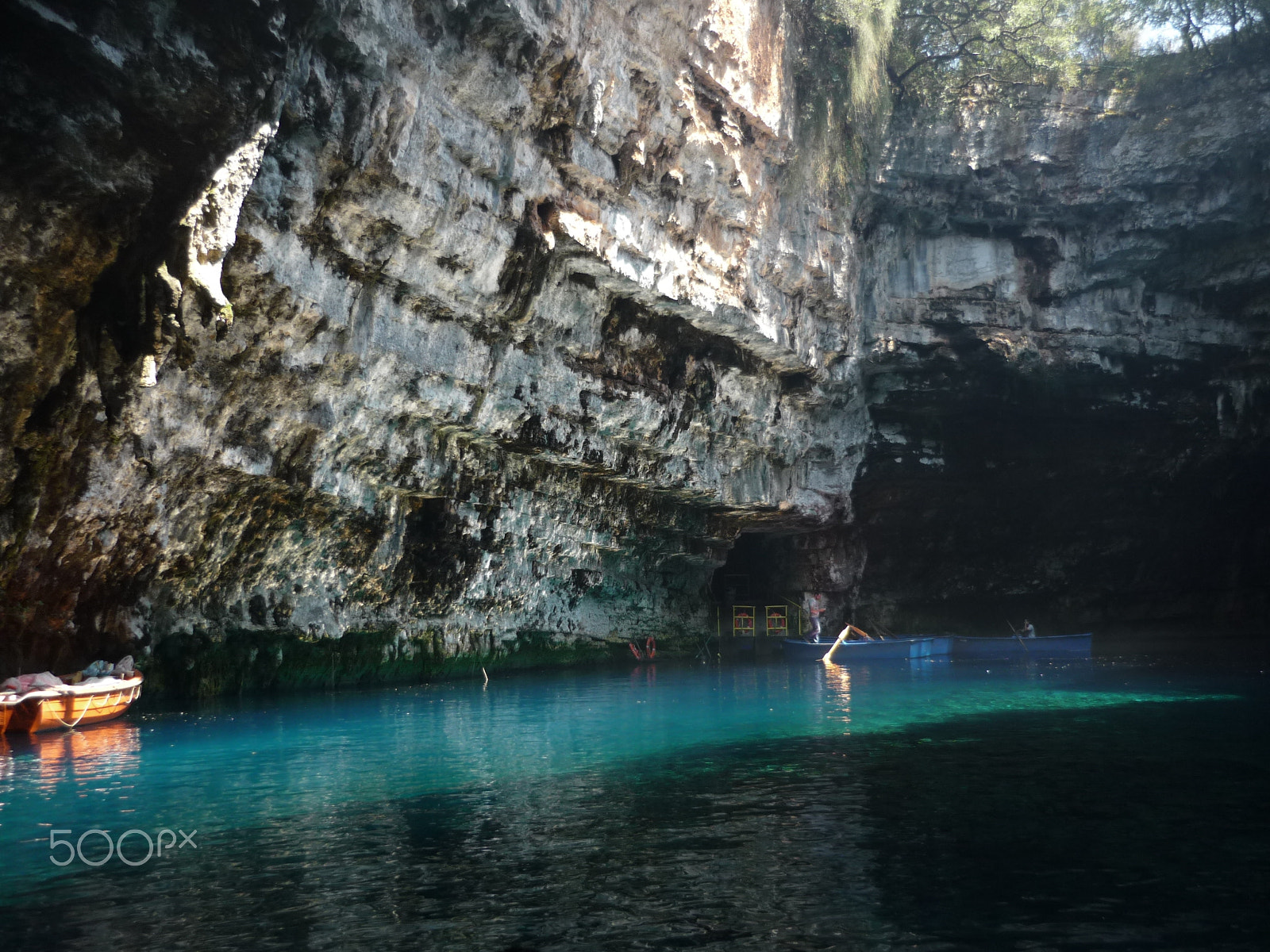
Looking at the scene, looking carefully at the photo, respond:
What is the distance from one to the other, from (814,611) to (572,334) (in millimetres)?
16056

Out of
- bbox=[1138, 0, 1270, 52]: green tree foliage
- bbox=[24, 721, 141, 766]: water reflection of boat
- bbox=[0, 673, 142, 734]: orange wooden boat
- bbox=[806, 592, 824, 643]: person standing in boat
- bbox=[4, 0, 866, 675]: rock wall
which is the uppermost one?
bbox=[1138, 0, 1270, 52]: green tree foliage

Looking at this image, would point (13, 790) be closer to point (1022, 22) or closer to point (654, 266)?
point (654, 266)

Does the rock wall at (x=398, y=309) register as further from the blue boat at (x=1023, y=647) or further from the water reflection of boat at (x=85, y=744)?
the blue boat at (x=1023, y=647)

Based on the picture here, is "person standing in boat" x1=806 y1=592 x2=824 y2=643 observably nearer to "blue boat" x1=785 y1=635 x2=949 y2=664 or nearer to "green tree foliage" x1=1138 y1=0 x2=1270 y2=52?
"blue boat" x1=785 y1=635 x2=949 y2=664

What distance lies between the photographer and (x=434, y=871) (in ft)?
21.3

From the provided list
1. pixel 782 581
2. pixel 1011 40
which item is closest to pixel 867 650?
pixel 782 581

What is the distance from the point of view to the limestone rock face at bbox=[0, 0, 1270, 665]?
11.4 meters

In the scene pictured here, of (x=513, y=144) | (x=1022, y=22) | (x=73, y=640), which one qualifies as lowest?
(x=73, y=640)

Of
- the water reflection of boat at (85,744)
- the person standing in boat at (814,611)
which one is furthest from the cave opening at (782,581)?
the water reflection of boat at (85,744)

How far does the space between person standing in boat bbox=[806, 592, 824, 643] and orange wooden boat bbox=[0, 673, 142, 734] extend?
2091 centimetres

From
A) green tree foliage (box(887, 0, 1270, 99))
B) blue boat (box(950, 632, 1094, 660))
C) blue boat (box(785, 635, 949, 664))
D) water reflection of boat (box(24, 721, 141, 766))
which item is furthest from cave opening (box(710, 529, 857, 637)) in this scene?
water reflection of boat (box(24, 721, 141, 766))

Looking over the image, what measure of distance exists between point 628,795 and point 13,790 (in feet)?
20.3

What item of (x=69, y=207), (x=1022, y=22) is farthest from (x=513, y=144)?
(x=1022, y=22)

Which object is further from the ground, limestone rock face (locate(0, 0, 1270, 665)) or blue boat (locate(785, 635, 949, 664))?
limestone rock face (locate(0, 0, 1270, 665))
